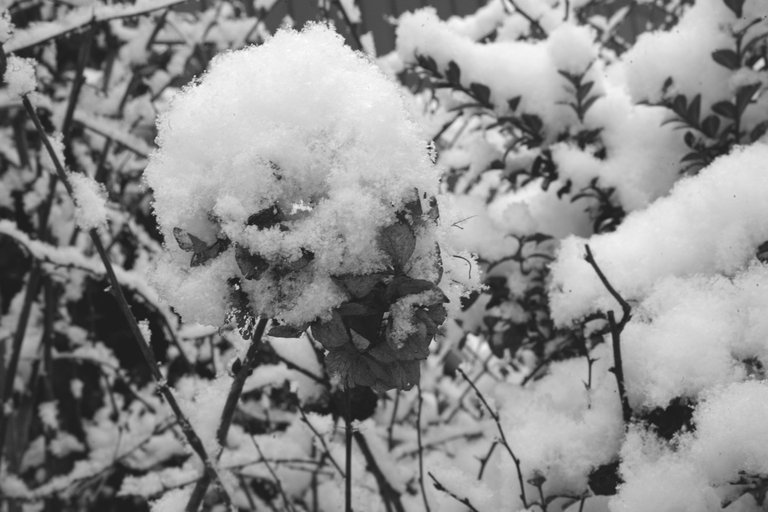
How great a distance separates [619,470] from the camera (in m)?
0.84

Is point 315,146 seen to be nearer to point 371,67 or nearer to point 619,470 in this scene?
point 371,67

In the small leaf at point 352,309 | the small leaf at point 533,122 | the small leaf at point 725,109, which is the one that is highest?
the small leaf at point 533,122

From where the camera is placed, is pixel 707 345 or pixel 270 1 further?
pixel 270 1

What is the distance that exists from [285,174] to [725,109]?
92 centimetres

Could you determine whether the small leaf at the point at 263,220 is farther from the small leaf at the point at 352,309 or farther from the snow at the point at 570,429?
the snow at the point at 570,429

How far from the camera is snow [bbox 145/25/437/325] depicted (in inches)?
23.0

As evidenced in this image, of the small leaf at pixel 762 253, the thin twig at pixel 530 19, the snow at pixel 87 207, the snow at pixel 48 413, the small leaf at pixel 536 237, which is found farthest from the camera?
the snow at pixel 48 413

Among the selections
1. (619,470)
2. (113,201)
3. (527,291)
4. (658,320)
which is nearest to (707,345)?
(658,320)

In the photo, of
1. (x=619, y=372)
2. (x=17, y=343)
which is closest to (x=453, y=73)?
(x=619, y=372)

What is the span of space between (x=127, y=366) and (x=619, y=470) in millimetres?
1733

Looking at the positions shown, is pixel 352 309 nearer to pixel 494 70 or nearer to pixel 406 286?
pixel 406 286

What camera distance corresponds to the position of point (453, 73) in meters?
1.28

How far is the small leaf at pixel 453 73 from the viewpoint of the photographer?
1.28 m

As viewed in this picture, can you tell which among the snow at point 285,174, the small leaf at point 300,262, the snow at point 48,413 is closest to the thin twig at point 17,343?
the snow at point 48,413
